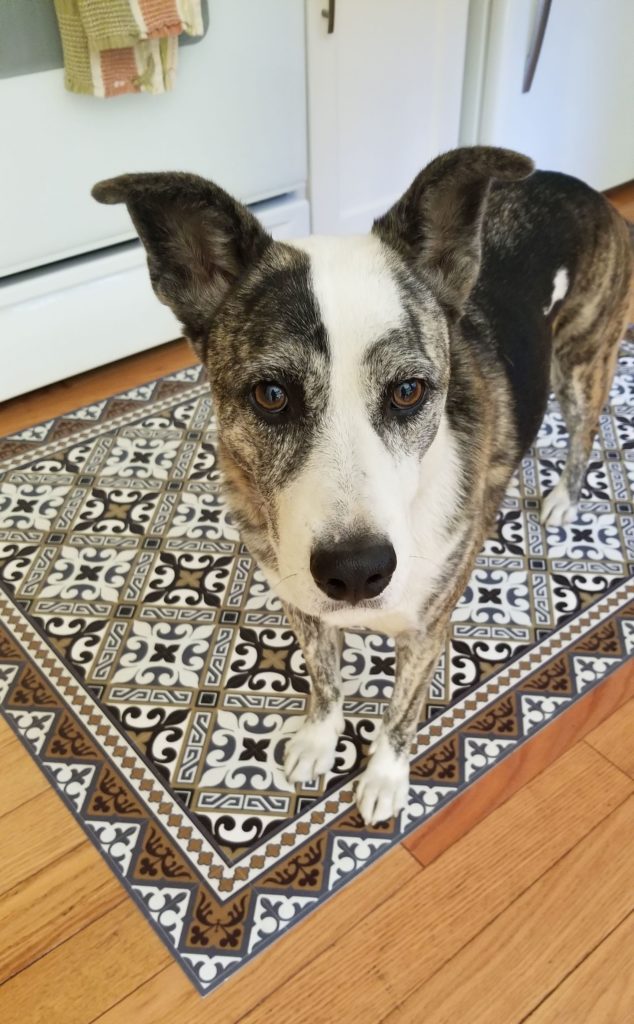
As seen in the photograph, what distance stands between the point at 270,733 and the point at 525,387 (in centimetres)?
92

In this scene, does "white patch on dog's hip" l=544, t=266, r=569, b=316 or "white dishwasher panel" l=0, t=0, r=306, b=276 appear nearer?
"white patch on dog's hip" l=544, t=266, r=569, b=316

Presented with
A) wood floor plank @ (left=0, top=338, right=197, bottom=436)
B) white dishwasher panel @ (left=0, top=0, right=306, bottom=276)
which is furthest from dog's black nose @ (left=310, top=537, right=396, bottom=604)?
white dishwasher panel @ (left=0, top=0, right=306, bottom=276)

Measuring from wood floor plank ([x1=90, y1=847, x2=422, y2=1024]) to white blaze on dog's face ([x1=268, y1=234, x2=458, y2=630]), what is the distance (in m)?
0.60

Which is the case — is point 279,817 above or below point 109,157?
below

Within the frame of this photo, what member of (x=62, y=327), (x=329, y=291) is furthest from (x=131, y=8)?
(x=329, y=291)

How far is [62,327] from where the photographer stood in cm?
257

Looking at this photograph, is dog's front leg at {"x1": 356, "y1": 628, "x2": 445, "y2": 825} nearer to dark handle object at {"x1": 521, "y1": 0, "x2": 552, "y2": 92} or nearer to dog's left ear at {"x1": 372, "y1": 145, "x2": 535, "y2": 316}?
dog's left ear at {"x1": 372, "y1": 145, "x2": 535, "y2": 316}

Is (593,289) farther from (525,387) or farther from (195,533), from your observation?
(195,533)

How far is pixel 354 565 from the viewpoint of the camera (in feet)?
3.17

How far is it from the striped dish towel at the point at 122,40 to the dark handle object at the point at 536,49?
141cm

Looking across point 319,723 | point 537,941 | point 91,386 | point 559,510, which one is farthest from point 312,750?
point 91,386

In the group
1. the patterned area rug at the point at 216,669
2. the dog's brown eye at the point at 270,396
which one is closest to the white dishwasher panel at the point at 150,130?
the patterned area rug at the point at 216,669

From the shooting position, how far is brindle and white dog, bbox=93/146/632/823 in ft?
3.33

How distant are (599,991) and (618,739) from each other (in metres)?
0.50
